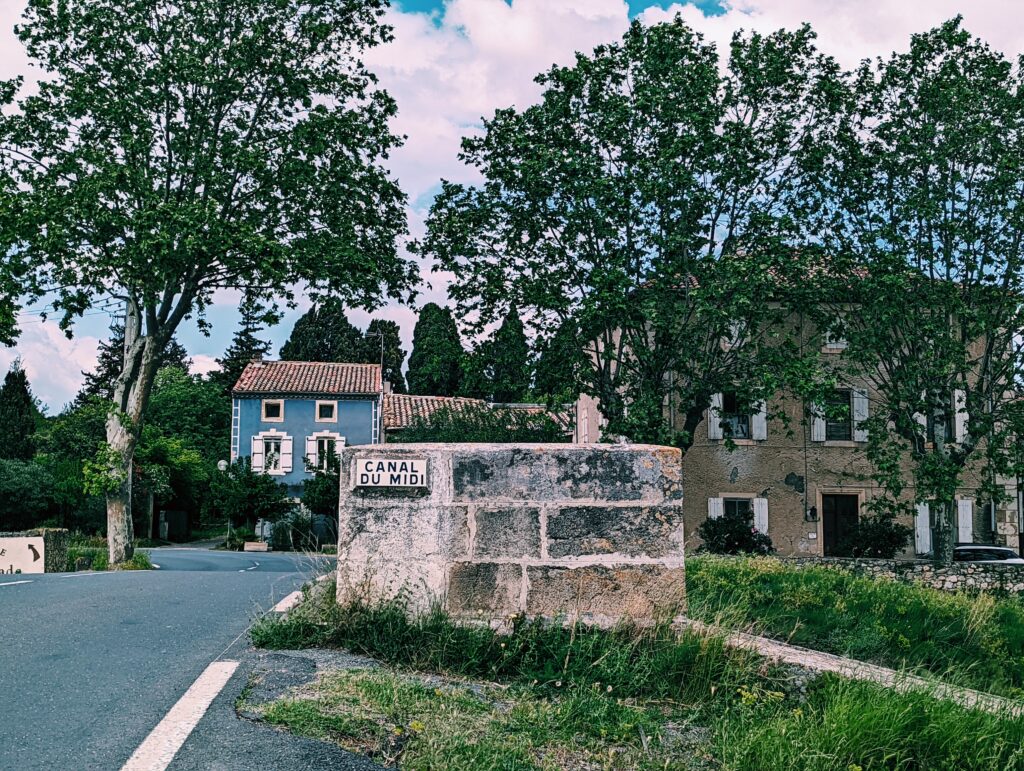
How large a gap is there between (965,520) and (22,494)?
36.4m

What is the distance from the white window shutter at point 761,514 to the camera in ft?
102

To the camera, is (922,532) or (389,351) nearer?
(922,532)

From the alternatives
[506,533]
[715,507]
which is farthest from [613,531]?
[715,507]

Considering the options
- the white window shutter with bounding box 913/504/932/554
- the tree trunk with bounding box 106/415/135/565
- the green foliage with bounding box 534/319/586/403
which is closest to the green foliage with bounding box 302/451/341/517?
the tree trunk with bounding box 106/415/135/565

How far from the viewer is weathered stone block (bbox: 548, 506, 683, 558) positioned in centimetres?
613

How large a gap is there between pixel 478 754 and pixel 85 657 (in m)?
3.21

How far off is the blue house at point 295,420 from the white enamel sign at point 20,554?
33.9 metres

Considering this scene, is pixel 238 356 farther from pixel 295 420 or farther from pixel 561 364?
pixel 561 364

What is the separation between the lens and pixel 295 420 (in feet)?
175

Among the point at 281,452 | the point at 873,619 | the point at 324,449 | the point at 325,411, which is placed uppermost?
the point at 325,411

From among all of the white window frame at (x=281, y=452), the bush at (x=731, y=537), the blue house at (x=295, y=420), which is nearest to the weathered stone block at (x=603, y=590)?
the bush at (x=731, y=537)

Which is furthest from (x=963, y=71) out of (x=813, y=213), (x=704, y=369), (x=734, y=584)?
(x=734, y=584)

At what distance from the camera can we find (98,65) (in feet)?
75.9

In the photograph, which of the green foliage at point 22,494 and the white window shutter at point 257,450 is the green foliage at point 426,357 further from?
the green foliage at point 22,494
